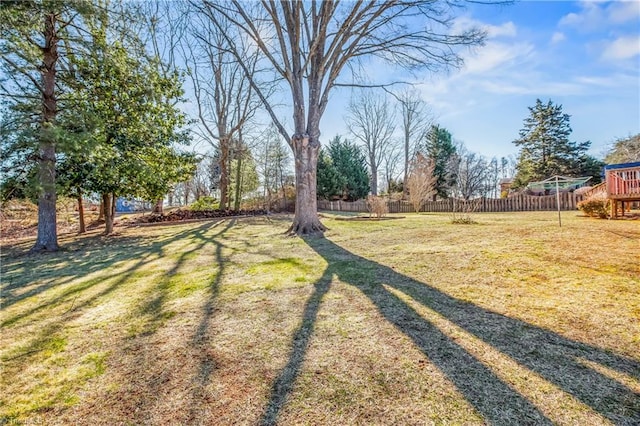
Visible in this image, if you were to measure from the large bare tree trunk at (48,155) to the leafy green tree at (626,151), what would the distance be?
30654mm

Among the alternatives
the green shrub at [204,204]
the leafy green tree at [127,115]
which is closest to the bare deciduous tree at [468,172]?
the green shrub at [204,204]

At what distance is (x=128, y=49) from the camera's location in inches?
335

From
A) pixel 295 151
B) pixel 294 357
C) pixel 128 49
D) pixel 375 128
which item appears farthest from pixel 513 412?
pixel 375 128

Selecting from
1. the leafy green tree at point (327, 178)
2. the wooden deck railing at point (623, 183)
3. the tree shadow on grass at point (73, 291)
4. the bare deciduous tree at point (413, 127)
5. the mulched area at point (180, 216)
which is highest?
the bare deciduous tree at point (413, 127)

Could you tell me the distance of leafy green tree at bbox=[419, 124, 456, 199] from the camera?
27.5 metres

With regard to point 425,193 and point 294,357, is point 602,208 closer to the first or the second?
point 425,193

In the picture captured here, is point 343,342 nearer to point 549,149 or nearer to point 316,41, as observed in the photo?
point 316,41

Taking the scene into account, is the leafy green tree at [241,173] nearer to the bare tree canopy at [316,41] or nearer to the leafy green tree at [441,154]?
the bare tree canopy at [316,41]

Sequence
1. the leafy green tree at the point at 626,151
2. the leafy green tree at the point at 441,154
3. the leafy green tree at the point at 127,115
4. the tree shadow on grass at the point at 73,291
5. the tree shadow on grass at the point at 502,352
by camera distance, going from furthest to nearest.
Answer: the leafy green tree at the point at 441,154 < the leafy green tree at the point at 626,151 < the leafy green tree at the point at 127,115 < the tree shadow on grass at the point at 73,291 < the tree shadow on grass at the point at 502,352

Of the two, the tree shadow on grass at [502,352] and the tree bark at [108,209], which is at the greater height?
the tree bark at [108,209]

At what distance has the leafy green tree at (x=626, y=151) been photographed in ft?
66.7

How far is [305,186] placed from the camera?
797cm

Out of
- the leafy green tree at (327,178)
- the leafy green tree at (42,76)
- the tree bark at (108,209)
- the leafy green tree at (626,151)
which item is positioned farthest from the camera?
the leafy green tree at (327,178)

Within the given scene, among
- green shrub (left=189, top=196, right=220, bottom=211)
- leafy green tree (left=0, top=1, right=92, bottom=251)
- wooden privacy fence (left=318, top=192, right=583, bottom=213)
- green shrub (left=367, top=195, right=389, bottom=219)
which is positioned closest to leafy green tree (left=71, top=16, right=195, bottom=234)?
leafy green tree (left=0, top=1, right=92, bottom=251)
